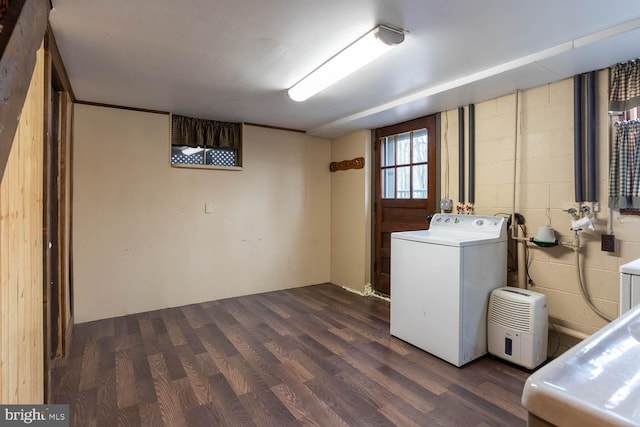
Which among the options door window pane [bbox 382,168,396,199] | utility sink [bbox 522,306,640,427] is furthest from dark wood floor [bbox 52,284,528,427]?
door window pane [bbox 382,168,396,199]

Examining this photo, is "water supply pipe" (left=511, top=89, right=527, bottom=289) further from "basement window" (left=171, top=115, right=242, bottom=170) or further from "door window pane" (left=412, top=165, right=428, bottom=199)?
"basement window" (left=171, top=115, right=242, bottom=170)

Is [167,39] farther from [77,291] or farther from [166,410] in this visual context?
[77,291]

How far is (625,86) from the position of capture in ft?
6.88

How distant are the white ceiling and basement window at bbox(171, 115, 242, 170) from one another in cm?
62

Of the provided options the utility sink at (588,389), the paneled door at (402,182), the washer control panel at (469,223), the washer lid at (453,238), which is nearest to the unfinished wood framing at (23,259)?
the utility sink at (588,389)

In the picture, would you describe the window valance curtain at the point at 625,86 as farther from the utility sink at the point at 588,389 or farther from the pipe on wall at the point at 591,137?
the utility sink at the point at 588,389

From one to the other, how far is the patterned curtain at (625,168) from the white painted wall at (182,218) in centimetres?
332

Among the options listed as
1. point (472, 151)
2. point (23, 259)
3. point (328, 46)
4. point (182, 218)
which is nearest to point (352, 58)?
point (328, 46)

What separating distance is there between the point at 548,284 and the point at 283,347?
2.27 metres

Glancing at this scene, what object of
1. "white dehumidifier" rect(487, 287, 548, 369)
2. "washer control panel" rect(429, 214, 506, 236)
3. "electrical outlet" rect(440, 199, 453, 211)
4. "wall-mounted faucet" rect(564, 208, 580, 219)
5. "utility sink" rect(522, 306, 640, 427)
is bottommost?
"white dehumidifier" rect(487, 287, 548, 369)

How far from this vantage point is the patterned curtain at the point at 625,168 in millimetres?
2064

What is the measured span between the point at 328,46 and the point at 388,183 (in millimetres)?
2250

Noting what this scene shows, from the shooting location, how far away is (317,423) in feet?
5.82

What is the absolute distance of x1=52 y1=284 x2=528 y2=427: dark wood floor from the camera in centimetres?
184
